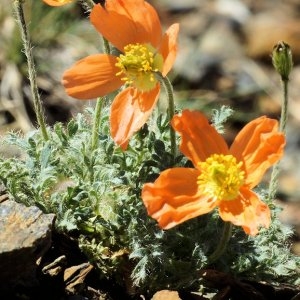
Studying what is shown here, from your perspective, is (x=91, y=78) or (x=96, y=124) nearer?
(x=91, y=78)

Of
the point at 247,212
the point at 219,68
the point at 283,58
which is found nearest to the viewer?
the point at 247,212

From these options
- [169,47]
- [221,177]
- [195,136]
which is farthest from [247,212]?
[169,47]

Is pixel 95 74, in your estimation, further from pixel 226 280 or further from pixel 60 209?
pixel 226 280

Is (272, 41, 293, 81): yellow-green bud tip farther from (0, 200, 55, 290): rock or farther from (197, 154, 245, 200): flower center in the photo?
(0, 200, 55, 290): rock

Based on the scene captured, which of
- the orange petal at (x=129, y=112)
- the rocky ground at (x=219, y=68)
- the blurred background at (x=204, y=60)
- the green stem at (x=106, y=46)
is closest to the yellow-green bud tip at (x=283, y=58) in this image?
the orange petal at (x=129, y=112)

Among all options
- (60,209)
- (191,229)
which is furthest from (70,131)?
(191,229)

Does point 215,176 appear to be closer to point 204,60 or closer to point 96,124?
point 96,124

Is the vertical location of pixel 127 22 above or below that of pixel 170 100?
above
